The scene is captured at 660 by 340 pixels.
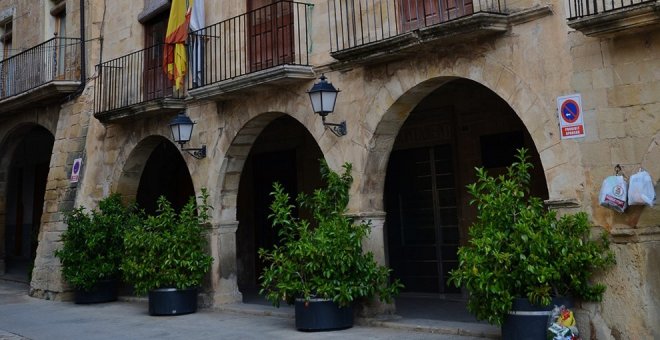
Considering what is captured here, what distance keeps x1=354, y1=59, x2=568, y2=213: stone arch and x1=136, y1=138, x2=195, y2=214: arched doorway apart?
760cm

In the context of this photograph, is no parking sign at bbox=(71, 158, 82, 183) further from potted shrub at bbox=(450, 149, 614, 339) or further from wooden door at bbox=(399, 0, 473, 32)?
potted shrub at bbox=(450, 149, 614, 339)

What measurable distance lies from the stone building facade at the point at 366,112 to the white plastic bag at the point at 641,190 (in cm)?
21

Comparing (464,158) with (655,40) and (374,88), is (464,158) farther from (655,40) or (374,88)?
(655,40)

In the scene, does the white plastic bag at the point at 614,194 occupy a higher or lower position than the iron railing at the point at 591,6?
lower

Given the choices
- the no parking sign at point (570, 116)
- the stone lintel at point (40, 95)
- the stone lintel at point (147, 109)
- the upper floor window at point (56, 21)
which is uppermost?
the upper floor window at point (56, 21)

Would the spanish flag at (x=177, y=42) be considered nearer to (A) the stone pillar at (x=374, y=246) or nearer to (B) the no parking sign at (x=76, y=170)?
(B) the no parking sign at (x=76, y=170)

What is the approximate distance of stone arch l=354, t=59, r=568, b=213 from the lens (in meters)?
6.52

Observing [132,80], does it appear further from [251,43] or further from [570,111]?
[570,111]

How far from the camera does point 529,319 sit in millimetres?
5996

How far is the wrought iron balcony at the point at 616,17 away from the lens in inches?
219

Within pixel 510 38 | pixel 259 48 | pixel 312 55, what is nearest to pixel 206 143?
pixel 259 48

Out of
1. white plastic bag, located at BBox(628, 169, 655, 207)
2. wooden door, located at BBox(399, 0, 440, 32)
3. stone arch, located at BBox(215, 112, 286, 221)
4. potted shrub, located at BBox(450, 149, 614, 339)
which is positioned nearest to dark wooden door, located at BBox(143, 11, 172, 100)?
stone arch, located at BBox(215, 112, 286, 221)

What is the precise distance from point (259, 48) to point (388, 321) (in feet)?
15.4

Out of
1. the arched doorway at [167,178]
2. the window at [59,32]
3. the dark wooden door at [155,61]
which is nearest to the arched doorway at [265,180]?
the arched doorway at [167,178]
